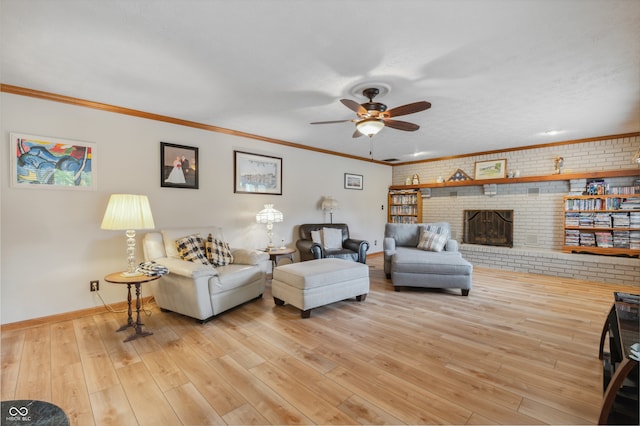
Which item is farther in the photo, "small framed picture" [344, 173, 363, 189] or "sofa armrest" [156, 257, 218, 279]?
"small framed picture" [344, 173, 363, 189]

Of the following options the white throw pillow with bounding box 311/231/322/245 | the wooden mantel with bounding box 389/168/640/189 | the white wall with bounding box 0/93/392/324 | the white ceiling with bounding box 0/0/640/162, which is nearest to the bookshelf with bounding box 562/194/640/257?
the wooden mantel with bounding box 389/168/640/189

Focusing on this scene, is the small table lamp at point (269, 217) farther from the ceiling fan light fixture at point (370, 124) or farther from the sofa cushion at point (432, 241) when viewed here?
the sofa cushion at point (432, 241)

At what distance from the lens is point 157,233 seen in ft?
10.9

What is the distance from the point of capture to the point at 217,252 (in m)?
3.44

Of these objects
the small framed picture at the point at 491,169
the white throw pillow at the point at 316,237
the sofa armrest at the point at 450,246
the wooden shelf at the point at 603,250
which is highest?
the small framed picture at the point at 491,169

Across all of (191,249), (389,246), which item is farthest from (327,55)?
(389,246)

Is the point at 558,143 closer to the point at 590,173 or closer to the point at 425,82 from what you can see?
the point at 590,173

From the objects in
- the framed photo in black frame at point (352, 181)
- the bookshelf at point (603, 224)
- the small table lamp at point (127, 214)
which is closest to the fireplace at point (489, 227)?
the bookshelf at point (603, 224)

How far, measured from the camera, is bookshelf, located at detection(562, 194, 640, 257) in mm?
4309

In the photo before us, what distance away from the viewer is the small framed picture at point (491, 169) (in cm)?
557

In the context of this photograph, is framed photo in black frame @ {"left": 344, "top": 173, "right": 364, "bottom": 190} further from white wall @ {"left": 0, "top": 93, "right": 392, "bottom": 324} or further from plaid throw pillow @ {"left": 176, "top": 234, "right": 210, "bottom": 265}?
plaid throw pillow @ {"left": 176, "top": 234, "right": 210, "bottom": 265}

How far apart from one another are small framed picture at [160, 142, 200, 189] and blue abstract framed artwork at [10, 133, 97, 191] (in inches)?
28.0

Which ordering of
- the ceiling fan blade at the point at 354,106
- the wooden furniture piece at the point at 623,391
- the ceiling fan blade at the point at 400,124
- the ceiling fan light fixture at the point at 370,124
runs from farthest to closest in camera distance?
the ceiling fan blade at the point at 400,124 < the ceiling fan light fixture at the point at 370,124 < the ceiling fan blade at the point at 354,106 < the wooden furniture piece at the point at 623,391

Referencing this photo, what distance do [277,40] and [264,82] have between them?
2.33 ft
